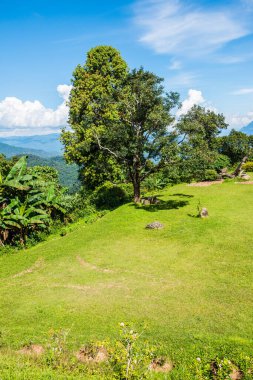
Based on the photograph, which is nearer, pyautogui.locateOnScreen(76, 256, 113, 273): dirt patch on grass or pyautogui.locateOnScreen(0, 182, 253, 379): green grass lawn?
pyautogui.locateOnScreen(0, 182, 253, 379): green grass lawn

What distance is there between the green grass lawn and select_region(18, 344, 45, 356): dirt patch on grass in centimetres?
21

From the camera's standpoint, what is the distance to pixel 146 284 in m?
14.0

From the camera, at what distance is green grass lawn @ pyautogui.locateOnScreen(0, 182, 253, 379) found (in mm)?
10336

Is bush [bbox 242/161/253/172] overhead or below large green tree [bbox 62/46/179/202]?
below

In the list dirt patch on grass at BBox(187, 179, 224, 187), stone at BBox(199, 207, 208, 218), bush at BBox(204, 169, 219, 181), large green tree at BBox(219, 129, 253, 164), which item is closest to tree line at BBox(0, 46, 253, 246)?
stone at BBox(199, 207, 208, 218)

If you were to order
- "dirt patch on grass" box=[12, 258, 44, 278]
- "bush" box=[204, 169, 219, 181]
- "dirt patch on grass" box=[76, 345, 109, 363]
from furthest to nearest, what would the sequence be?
"bush" box=[204, 169, 219, 181] < "dirt patch on grass" box=[12, 258, 44, 278] < "dirt patch on grass" box=[76, 345, 109, 363]

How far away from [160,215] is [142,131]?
756 cm

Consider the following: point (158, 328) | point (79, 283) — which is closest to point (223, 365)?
point (158, 328)

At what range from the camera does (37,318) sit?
38.6 feet

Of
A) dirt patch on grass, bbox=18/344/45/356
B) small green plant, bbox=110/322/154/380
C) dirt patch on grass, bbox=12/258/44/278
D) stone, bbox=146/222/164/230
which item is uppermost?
stone, bbox=146/222/164/230

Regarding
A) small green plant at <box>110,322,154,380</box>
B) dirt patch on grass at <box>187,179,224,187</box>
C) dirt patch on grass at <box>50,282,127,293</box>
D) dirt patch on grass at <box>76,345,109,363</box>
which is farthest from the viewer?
dirt patch on grass at <box>187,179,224,187</box>

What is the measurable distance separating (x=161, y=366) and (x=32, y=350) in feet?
13.8

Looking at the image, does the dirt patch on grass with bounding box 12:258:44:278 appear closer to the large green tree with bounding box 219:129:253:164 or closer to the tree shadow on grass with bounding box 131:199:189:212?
the tree shadow on grass with bounding box 131:199:189:212

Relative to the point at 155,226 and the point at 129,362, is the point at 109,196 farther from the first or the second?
the point at 129,362
